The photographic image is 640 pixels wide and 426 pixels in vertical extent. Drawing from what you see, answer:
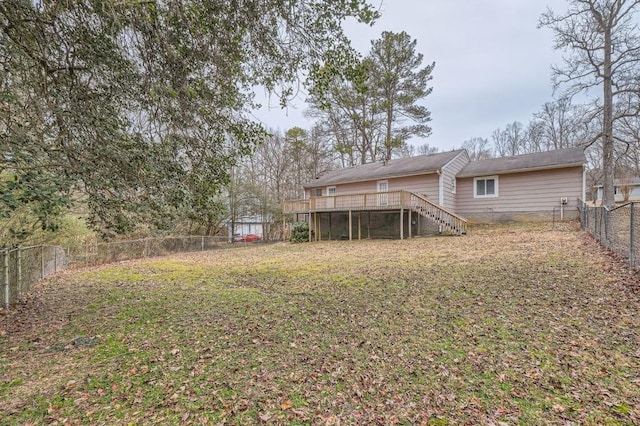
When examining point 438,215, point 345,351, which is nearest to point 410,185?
point 438,215

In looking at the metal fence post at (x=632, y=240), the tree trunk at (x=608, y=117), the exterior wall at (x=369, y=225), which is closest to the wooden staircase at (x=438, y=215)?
the exterior wall at (x=369, y=225)

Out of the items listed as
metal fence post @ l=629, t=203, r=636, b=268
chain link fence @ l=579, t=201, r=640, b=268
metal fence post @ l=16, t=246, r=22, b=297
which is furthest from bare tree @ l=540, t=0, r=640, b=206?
metal fence post @ l=16, t=246, r=22, b=297

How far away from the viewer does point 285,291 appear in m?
6.60

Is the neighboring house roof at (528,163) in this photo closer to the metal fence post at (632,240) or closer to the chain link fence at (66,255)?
the metal fence post at (632,240)

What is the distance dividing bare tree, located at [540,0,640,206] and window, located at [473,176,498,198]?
4.10m

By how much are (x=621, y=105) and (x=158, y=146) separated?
61.3 feet

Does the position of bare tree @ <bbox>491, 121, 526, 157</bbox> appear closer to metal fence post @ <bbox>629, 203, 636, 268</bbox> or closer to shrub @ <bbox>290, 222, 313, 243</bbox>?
shrub @ <bbox>290, 222, 313, 243</bbox>

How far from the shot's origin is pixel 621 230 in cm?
736

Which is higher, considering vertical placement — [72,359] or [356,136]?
[356,136]

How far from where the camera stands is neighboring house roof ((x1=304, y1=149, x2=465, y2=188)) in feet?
52.8

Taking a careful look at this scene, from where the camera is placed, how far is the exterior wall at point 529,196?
13.6 m

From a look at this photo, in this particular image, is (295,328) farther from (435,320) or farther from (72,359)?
(72,359)

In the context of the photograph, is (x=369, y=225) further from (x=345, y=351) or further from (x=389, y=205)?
(x=345, y=351)

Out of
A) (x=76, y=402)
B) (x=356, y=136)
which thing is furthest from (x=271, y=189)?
(x=76, y=402)
